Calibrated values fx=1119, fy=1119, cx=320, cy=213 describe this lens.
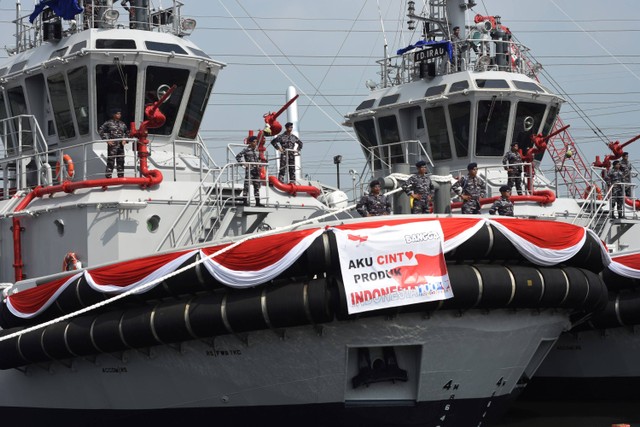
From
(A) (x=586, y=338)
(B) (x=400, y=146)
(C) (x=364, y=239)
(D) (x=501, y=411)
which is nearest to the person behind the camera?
(C) (x=364, y=239)

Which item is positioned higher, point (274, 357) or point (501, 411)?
point (274, 357)

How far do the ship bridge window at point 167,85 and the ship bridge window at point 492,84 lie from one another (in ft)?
23.0

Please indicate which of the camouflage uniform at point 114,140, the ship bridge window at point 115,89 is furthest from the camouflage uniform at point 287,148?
the camouflage uniform at point 114,140

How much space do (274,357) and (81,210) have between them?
166 inches

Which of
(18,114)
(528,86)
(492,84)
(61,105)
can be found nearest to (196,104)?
(61,105)

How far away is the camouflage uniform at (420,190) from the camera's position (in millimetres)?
14812

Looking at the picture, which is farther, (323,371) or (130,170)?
(130,170)

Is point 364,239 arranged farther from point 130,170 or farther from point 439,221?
point 130,170

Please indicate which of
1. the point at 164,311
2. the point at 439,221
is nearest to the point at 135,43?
the point at 164,311

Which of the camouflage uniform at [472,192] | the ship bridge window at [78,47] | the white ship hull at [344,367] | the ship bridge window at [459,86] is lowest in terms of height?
the white ship hull at [344,367]

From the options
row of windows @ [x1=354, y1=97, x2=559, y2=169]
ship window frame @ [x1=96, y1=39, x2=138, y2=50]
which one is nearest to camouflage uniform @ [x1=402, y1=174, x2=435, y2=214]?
ship window frame @ [x1=96, y1=39, x2=138, y2=50]

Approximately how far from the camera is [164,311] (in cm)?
1355

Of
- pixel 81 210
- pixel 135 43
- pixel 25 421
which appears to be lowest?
pixel 25 421

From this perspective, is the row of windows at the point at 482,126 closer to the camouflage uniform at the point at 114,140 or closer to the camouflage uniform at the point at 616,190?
the camouflage uniform at the point at 616,190
